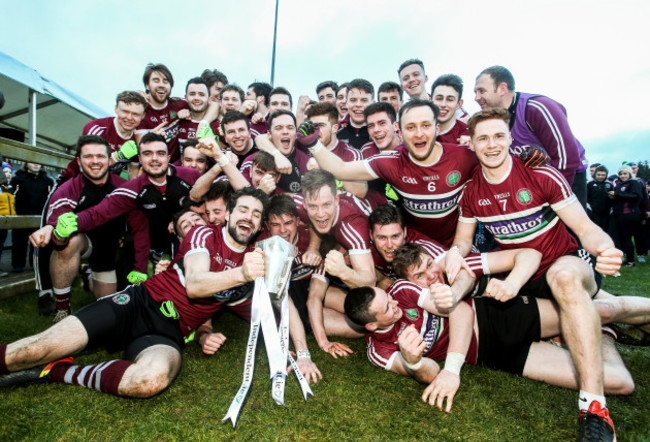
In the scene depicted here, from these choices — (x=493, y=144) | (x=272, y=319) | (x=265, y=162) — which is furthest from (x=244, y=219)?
(x=493, y=144)

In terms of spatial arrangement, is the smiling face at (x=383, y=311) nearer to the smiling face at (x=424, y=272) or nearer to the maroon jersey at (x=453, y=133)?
the smiling face at (x=424, y=272)

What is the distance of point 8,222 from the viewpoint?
5141 mm

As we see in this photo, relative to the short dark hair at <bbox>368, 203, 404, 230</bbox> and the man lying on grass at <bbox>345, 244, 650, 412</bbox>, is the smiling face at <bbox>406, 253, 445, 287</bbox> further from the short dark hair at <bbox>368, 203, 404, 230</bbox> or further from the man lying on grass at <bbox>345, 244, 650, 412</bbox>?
the short dark hair at <bbox>368, 203, 404, 230</bbox>

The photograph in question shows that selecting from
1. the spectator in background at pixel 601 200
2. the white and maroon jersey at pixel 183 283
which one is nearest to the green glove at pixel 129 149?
the white and maroon jersey at pixel 183 283

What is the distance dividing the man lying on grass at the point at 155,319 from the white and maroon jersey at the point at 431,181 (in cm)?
137

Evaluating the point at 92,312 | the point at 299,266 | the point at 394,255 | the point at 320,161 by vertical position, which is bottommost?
the point at 92,312

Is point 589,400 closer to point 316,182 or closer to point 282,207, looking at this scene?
point 316,182

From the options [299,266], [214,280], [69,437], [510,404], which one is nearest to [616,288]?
[510,404]

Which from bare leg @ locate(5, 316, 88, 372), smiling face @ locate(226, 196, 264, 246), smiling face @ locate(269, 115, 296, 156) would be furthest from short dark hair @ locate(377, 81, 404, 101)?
bare leg @ locate(5, 316, 88, 372)

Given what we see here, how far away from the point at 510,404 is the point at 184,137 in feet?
19.1

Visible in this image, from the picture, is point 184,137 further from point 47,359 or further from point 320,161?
point 47,359

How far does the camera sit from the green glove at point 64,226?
4.00 metres

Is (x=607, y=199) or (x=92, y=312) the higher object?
(x=607, y=199)

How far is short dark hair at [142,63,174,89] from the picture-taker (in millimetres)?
5992
